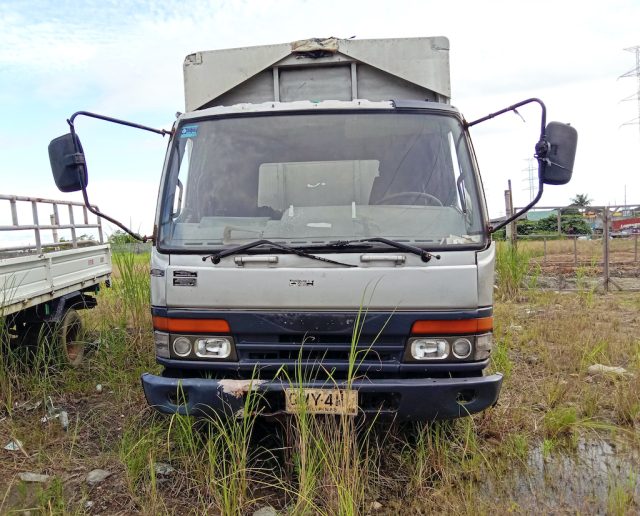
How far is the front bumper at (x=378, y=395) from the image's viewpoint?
2.76m

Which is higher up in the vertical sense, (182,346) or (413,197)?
(413,197)

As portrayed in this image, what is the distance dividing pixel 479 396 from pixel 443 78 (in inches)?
94.4

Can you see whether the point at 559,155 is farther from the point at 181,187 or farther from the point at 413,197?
the point at 181,187

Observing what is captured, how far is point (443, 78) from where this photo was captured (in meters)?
3.96

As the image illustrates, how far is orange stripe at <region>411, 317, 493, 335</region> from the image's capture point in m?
2.81

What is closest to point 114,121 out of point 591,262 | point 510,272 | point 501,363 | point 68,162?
point 68,162

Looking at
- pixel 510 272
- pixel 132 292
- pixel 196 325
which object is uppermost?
pixel 196 325

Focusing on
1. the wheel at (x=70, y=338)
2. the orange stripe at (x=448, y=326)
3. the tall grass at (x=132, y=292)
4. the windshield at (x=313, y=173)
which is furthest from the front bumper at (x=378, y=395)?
the tall grass at (x=132, y=292)

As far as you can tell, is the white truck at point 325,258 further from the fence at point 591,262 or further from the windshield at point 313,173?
the fence at point 591,262

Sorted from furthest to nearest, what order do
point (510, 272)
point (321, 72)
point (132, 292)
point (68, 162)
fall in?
point (510, 272) < point (132, 292) < point (321, 72) < point (68, 162)

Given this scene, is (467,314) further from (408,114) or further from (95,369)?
(95,369)

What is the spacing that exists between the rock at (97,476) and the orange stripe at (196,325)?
0.94m

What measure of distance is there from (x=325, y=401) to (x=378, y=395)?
12.6 inches

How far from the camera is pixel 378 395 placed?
2854 mm
